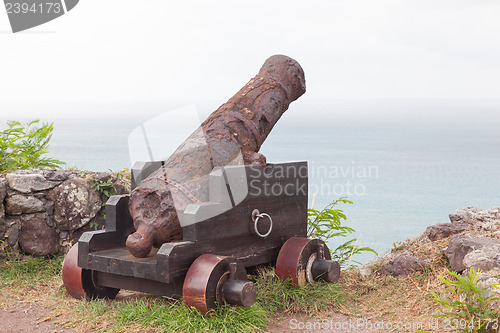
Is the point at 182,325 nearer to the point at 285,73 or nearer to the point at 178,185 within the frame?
the point at 178,185

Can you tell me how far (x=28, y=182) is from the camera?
5.50 m

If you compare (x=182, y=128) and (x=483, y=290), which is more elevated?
(x=182, y=128)

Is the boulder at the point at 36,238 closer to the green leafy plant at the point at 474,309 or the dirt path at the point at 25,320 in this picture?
the dirt path at the point at 25,320

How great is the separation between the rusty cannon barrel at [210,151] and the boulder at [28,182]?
5.31 ft

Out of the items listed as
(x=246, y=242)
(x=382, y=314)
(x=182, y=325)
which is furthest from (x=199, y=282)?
(x=382, y=314)

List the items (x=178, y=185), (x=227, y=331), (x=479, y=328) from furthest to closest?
(x=178, y=185)
(x=227, y=331)
(x=479, y=328)

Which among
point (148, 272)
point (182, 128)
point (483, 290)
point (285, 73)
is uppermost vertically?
point (285, 73)

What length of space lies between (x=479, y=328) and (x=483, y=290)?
0.96ft

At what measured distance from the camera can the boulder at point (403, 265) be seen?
15.9ft

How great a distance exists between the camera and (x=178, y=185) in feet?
13.5

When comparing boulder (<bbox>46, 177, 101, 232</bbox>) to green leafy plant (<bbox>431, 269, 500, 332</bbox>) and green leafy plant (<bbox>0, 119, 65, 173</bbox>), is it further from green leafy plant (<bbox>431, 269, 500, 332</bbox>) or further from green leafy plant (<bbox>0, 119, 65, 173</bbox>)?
green leafy plant (<bbox>431, 269, 500, 332</bbox>)

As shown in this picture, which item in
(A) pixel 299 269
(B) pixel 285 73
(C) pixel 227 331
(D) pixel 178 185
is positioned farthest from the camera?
(B) pixel 285 73

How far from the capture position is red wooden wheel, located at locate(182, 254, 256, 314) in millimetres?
3707

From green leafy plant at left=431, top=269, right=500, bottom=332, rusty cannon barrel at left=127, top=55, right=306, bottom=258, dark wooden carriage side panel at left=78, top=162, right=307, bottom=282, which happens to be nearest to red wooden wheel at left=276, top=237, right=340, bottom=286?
dark wooden carriage side panel at left=78, top=162, right=307, bottom=282
